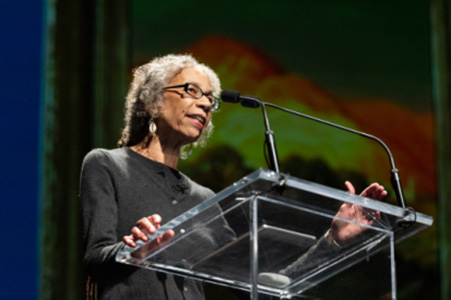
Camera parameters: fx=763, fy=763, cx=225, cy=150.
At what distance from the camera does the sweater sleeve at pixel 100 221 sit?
1.95 m

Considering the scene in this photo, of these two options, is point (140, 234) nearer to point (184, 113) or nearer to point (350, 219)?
point (350, 219)

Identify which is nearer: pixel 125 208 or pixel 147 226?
pixel 147 226

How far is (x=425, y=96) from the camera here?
13.9 ft

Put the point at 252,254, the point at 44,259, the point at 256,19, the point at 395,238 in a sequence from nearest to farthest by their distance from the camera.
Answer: the point at 252,254
the point at 395,238
the point at 44,259
the point at 256,19

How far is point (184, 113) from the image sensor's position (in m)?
2.47

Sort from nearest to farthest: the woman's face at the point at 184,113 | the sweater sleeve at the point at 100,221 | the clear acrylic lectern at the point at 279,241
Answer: the clear acrylic lectern at the point at 279,241, the sweater sleeve at the point at 100,221, the woman's face at the point at 184,113

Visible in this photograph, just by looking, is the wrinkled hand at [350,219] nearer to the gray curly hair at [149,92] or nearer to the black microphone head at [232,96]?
the black microphone head at [232,96]

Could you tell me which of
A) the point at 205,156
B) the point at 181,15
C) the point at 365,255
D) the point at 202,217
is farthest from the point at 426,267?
the point at 202,217

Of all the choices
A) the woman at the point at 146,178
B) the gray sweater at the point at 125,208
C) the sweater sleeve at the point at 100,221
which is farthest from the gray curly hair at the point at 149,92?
the sweater sleeve at the point at 100,221

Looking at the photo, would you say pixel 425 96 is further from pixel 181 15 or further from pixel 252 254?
pixel 252 254

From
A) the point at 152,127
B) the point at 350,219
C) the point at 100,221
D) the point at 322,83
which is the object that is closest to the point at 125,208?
the point at 100,221

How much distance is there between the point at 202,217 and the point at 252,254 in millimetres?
153

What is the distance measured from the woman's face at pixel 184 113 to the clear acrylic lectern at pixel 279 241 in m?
0.71

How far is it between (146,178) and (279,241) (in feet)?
2.33
